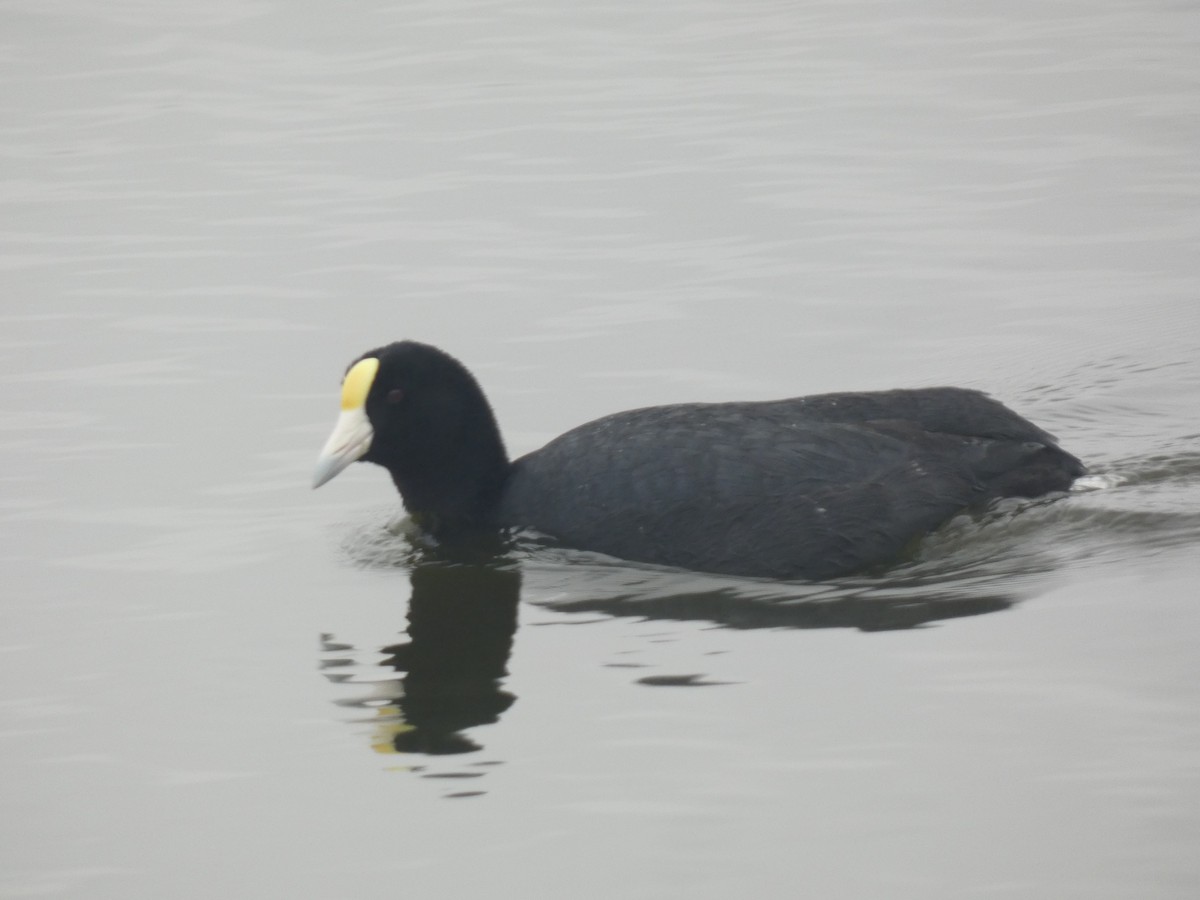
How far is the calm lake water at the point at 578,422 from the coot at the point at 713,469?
0.47ft

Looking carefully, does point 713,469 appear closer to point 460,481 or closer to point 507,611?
point 507,611

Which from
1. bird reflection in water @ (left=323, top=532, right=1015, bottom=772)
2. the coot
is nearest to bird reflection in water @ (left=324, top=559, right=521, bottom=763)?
bird reflection in water @ (left=323, top=532, right=1015, bottom=772)

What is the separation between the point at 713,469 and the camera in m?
6.58

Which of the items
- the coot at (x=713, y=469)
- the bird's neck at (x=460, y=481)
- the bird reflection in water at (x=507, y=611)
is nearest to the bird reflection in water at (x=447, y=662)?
the bird reflection in water at (x=507, y=611)

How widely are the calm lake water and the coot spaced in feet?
0.47

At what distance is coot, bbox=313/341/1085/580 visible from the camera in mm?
6512

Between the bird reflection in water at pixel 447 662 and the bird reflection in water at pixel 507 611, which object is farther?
the bird reflection in water at pixel 507 611

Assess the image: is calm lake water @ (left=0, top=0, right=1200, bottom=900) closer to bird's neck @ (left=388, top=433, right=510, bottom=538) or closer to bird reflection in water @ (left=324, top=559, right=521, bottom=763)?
bird reflection in water @ (left=324, top=559, right=521, bottom=763)

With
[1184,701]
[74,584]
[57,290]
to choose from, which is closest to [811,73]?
[57,290]

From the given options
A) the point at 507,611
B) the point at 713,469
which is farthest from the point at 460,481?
the point at 713,469

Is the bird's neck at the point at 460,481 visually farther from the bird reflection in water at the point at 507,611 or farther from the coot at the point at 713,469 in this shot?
the bird reflection in water at the point at 507,611

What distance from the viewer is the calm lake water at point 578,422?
469 centimetres

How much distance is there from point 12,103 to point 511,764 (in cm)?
1228

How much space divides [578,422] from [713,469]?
69.2 inches
